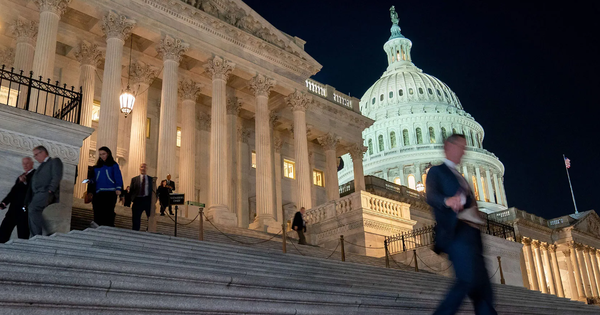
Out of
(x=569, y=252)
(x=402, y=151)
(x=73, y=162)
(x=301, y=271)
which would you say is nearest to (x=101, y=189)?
(x=73, y=162)

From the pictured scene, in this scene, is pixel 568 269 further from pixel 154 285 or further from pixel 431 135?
pixel 154 285

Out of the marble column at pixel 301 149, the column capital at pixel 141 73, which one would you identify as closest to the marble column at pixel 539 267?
the marble column at pixel 301 149

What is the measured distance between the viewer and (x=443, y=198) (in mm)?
5676

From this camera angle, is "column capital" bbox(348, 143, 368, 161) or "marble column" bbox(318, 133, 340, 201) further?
"column capital" bbox(348, 143, 368, 161)

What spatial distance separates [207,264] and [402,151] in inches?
3431

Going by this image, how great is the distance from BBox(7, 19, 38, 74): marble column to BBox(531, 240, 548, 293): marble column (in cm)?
5022

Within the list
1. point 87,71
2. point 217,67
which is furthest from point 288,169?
point 87,71

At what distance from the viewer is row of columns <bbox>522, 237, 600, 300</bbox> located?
5331 centimetres

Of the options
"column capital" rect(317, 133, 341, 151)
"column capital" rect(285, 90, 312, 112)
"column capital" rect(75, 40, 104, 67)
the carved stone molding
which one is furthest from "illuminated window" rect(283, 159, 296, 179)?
the carved stone molding

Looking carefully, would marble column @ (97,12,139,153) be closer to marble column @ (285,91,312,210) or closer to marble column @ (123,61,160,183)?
marble column @ (123,61,160,183)

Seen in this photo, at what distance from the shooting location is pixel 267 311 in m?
6.77

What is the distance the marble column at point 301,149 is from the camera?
29.9 meters

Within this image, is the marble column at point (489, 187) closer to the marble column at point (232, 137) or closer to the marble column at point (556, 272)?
the marble column at point (556, 272)

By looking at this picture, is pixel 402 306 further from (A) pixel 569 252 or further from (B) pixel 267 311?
(A) pixel 569 252
